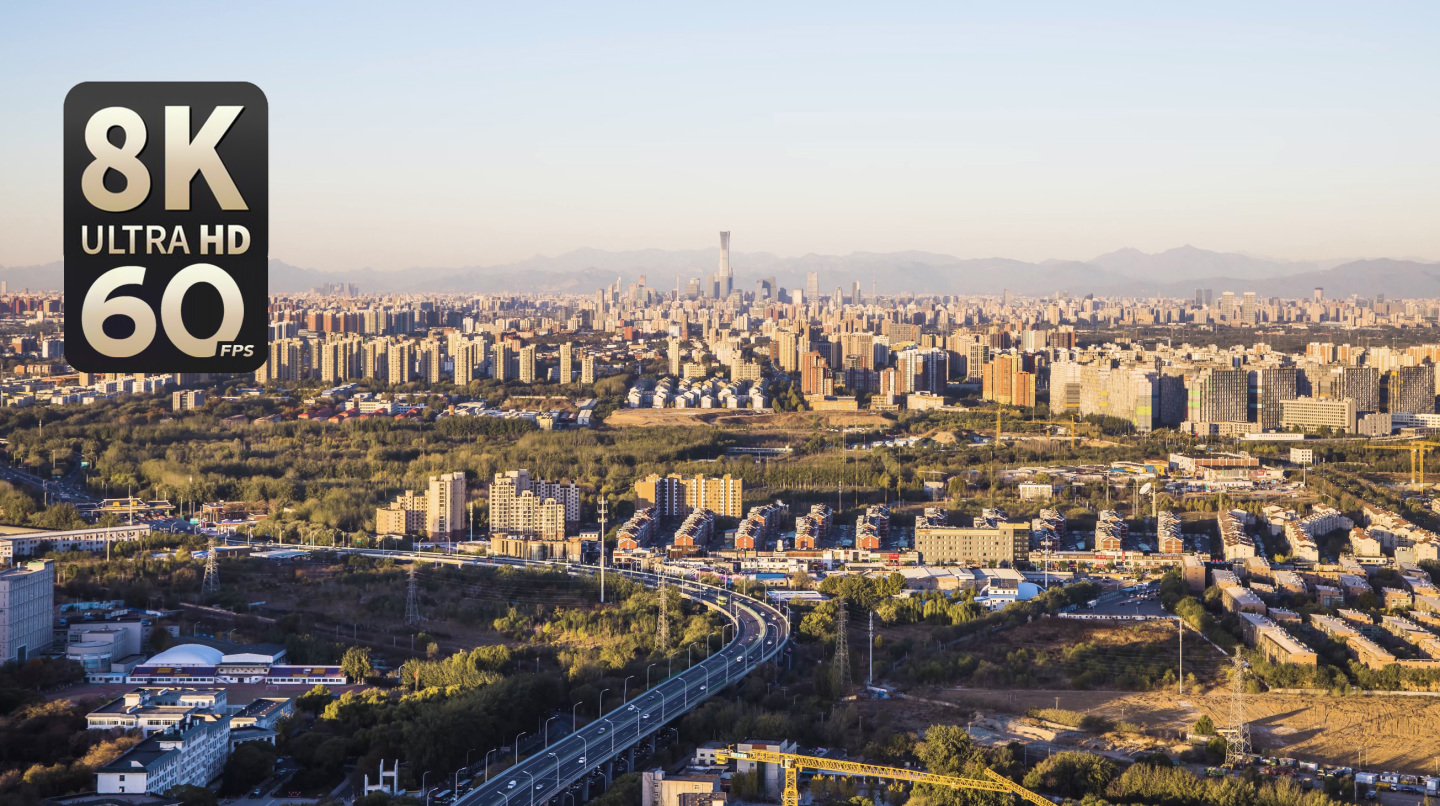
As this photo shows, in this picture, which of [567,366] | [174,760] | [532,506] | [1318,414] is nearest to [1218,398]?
[1318,414]

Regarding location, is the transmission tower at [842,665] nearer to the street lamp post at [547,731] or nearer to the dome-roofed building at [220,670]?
the street lamp post at [547,731]

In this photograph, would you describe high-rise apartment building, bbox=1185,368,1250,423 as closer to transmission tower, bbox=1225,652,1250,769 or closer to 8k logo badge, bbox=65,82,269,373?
transmission tower, bbox=1225,652,1250,769

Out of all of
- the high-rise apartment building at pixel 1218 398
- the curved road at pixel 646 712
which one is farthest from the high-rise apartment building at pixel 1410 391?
the curved road at pixel 646 712

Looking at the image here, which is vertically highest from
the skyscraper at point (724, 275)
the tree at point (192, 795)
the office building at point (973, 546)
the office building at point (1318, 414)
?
the skyscraper at point (724, 275)

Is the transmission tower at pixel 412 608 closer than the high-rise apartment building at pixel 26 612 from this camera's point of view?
No

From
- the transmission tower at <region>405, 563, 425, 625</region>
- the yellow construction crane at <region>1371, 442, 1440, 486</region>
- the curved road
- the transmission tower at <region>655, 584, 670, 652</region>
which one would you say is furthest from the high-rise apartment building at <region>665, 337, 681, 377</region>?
the transmission tower at <region>655, 584, 670, 652</region>
